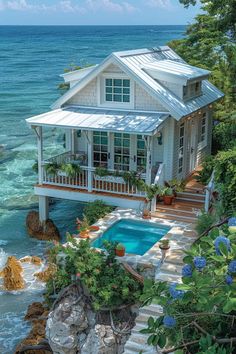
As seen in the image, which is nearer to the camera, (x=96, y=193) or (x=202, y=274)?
→ (x=202, y=274)

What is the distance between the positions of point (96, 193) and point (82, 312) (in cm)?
625

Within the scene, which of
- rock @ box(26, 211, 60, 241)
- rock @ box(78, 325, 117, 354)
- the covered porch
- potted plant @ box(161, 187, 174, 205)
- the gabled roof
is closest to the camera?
rock @ box(78, 325, 117, 354)

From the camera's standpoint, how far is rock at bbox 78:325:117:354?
1214 cm

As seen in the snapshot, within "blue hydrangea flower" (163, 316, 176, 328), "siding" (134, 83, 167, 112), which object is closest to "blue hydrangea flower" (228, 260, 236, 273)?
"blue hydrangea flower" (163, 316, 176, 328)

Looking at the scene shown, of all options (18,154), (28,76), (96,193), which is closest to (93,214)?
(96,193)

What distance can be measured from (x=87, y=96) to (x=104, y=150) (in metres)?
2.15

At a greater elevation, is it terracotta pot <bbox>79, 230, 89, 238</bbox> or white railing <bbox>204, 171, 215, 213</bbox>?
white railing <bbox>204, 171, 215, 213</bbox>

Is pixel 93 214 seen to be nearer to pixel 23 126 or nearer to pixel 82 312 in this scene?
pixel 82 312

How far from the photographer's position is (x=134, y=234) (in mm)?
16234

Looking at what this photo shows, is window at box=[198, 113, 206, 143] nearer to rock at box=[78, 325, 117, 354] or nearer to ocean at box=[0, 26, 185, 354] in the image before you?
ocean at box=[0, 26, 185, 354]

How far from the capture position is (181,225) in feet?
53.8

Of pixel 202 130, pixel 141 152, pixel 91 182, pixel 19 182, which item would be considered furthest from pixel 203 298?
pixel 19 182

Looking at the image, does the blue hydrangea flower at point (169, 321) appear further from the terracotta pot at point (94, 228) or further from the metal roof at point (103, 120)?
the metal roof at point (103, 120)

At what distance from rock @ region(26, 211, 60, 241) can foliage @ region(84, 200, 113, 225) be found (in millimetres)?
2940
